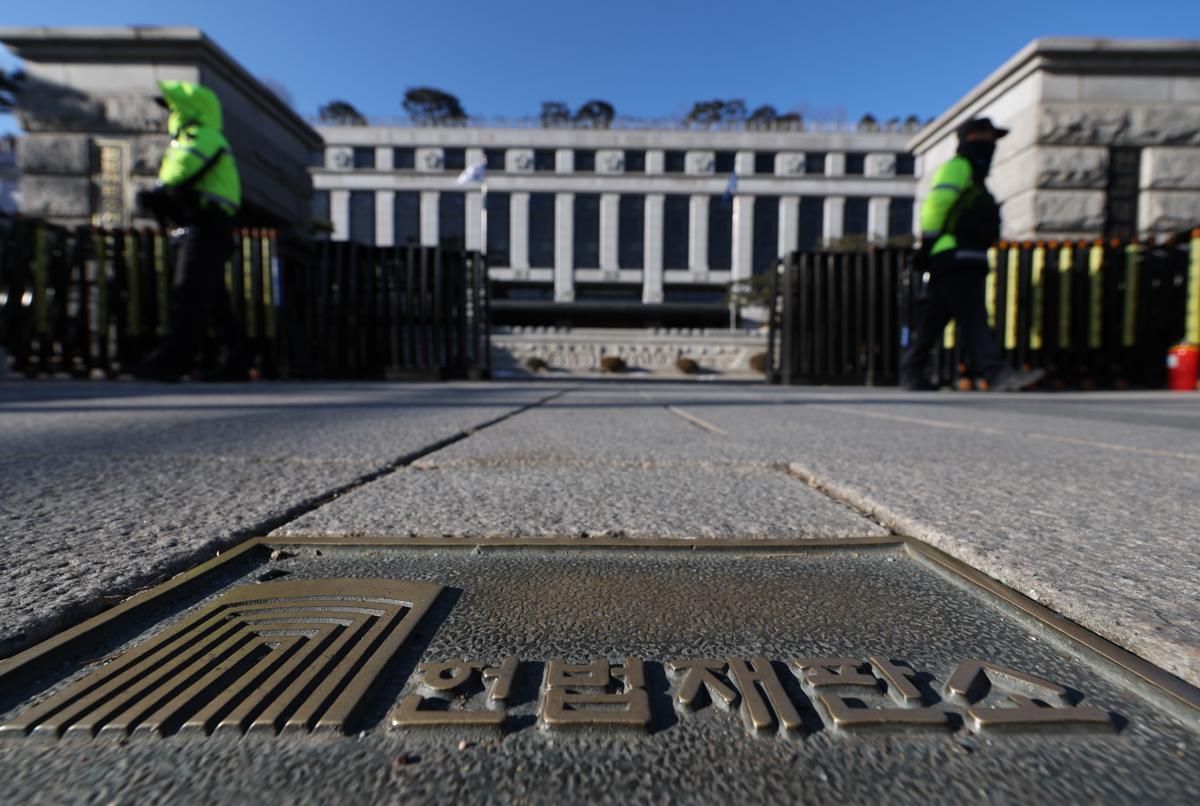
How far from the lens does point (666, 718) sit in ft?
1.56

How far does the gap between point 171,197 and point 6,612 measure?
596cm

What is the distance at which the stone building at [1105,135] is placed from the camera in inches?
311

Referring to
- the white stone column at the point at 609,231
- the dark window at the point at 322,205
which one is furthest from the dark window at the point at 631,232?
the dark window at the point at 322,205

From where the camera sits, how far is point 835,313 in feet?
27.5

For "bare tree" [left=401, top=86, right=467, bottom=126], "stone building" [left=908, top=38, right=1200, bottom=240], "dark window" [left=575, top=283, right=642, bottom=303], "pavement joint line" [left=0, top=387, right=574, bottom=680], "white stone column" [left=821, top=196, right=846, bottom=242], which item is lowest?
"pavement joint line" [left=0, top=387, right=574, bottom=680]

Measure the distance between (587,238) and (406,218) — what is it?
38.3 feet

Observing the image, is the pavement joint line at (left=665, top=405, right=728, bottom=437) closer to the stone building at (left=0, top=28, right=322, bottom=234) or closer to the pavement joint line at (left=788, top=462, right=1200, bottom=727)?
the pavement joint line at (left=788, top=462, right=1200, bottom=727)

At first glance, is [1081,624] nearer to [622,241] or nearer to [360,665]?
[360,665]

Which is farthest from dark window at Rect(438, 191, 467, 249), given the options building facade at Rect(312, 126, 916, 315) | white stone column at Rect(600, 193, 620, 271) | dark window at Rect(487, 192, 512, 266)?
white stone column at Rect(600, 193, 620, 271)

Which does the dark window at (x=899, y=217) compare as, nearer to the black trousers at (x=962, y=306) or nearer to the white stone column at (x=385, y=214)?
the white stone column at (x=385, y=214)

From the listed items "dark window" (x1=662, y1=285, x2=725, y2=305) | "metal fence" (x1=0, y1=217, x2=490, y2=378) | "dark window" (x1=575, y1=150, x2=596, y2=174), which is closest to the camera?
"metal fence" (x1=0, y1=217, x2=490, y2=378)

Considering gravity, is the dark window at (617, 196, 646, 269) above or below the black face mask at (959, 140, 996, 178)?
above

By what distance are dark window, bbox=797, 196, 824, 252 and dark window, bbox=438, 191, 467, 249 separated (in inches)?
851

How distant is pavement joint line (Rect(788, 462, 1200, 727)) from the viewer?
1.62 feet
